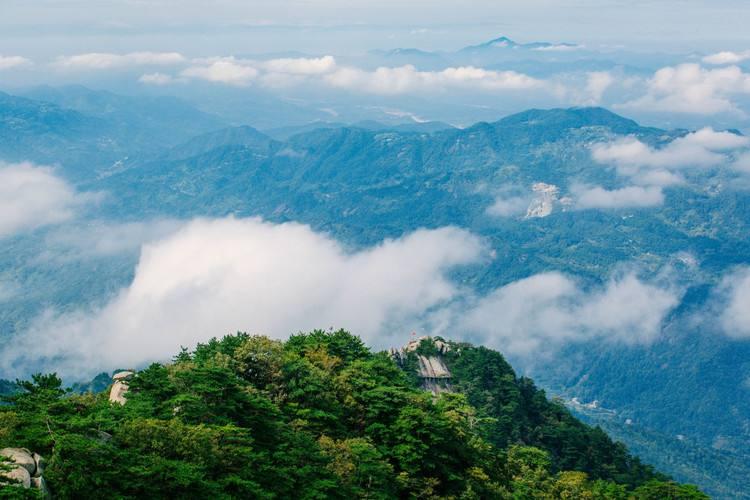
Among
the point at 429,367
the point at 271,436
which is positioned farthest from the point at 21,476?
the point at 429,367

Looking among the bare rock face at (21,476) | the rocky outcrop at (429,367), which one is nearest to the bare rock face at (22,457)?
the bare rock face at (21,476)

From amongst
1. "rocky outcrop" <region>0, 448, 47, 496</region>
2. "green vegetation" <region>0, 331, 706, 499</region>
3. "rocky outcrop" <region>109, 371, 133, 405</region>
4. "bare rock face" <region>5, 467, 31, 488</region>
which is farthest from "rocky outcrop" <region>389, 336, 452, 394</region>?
"bare rock face" <region>5, 467, 31, 488</region>

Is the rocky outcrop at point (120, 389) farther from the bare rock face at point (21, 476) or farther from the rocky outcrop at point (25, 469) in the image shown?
the bare rock face at point (21, 476)

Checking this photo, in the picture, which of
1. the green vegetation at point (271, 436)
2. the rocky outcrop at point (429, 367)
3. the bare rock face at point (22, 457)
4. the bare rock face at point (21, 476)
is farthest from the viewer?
the rocky outcrop at point (429, 367)

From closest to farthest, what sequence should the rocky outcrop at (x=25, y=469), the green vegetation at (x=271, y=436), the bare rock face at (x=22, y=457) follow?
the rocky outcrop at (x=25, y=469)
the bare rock face at (x=22, y=457)
the green vegetation at (x=271, y=436)

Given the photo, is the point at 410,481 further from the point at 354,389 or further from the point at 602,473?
the point at 602,473

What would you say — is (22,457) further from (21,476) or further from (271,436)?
(271,436)

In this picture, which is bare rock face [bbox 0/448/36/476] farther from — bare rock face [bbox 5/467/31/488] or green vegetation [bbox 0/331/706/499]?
green vegetation [bbox 0/331/706/499]
